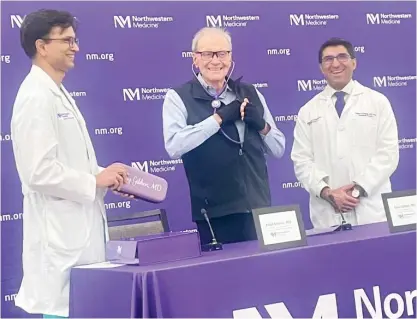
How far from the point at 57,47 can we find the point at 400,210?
1.24 m

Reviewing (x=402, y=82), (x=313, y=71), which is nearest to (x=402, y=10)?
(x=402, y=82)

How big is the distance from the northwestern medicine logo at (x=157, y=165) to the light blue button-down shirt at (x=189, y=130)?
117 centimetres

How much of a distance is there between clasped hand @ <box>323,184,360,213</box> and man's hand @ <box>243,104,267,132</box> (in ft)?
1.76

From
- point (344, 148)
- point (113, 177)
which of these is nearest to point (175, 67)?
point (344, 148)

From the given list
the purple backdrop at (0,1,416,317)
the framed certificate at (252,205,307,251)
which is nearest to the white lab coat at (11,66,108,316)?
the framed certificate at (252,205,307,251)

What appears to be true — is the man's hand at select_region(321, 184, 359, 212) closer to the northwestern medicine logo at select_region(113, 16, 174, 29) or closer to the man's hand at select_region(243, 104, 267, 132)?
the man's hand at select_region(243, 104, 267, 132)

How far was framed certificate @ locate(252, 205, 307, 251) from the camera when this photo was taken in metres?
2.19

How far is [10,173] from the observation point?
3.67 m

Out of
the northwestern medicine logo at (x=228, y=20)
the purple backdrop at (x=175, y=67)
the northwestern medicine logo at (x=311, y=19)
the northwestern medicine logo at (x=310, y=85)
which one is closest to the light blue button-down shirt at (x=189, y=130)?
the purple backdrop at (x=175, y=67)

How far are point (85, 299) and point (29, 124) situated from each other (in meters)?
0.54

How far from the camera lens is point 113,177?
7.52ft

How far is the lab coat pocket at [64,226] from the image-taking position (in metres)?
2.25

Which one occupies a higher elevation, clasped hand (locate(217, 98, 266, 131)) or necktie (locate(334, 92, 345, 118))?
necktie (locate(334, 92, 345, 118))

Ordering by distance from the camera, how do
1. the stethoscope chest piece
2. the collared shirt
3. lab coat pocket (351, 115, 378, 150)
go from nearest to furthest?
the stethoscope chest piece < lab coat pocket (351, 115, 378, 150) < the collared shirt
